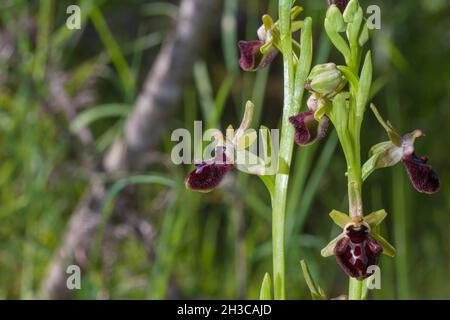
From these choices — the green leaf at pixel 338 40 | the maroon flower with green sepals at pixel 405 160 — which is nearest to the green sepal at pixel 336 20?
the green leaf at pixel 338 40

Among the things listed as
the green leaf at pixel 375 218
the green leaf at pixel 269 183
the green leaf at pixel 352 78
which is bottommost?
the green leaf at pixel 375 218

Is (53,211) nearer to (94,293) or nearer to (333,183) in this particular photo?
(94,293)

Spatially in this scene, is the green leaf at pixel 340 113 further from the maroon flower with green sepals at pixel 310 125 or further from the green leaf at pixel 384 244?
the green leaf at pixel 384 244

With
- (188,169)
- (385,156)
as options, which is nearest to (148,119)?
(188,169)

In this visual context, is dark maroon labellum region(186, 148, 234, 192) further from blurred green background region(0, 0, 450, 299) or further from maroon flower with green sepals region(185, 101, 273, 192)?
blurred green background region(0, 0, 450, 299)

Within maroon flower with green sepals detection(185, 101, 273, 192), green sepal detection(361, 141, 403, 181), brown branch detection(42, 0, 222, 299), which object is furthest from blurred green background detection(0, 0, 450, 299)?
green sepal detection(361, 141, 403, 181)
